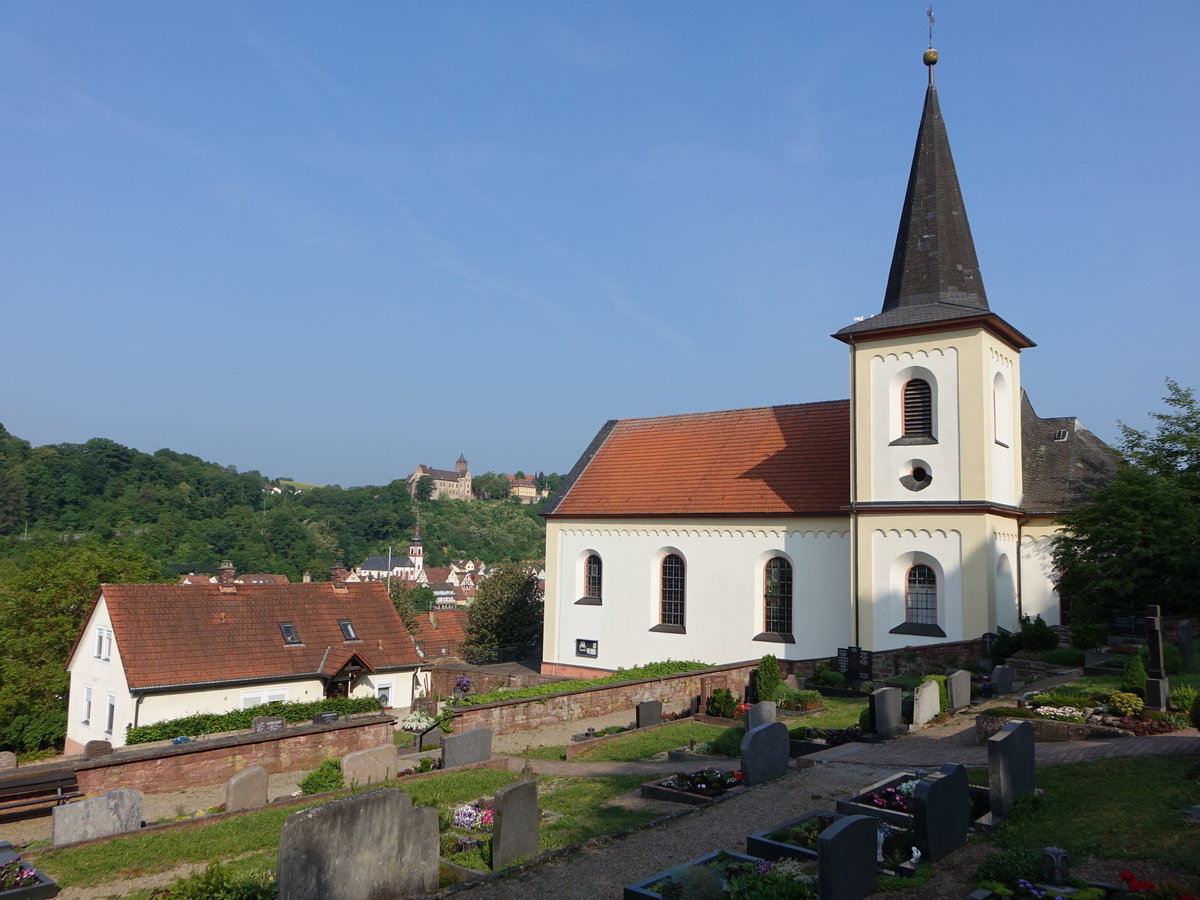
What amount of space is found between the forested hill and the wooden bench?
258ft

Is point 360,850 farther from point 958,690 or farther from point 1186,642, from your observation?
point 1186,642

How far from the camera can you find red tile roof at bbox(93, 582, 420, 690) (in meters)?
26.7

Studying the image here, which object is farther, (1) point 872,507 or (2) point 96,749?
(1) point 872,507

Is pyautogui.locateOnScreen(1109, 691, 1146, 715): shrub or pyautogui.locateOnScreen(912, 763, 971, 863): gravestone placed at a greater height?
pyautogui.locateOnScreen(1109, 691, 1146, 715): shrub

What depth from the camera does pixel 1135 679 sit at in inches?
555

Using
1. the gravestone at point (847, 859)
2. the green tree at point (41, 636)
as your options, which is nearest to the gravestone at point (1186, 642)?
the gravestone at point (847, 859)

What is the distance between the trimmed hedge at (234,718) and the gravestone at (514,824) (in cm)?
1600

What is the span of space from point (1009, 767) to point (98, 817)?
11119mm

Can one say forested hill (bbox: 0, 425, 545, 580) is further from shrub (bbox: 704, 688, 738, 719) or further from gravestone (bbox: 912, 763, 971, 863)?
gravestone (bbox: 912, 763, 971, 863)

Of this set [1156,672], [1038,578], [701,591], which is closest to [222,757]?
[1156,672]

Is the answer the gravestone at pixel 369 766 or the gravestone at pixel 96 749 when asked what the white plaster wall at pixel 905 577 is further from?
the gravestone at pixel 96 749

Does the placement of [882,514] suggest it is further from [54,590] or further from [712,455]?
[54,590]

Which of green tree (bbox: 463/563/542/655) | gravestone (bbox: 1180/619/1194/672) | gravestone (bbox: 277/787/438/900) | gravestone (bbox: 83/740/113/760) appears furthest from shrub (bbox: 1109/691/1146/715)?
green tree (bbox: 463/563/542/655)

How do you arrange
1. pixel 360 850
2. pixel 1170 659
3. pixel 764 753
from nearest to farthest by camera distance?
pixel 360 850 < pixel 764 753 < pixel 1170 659
